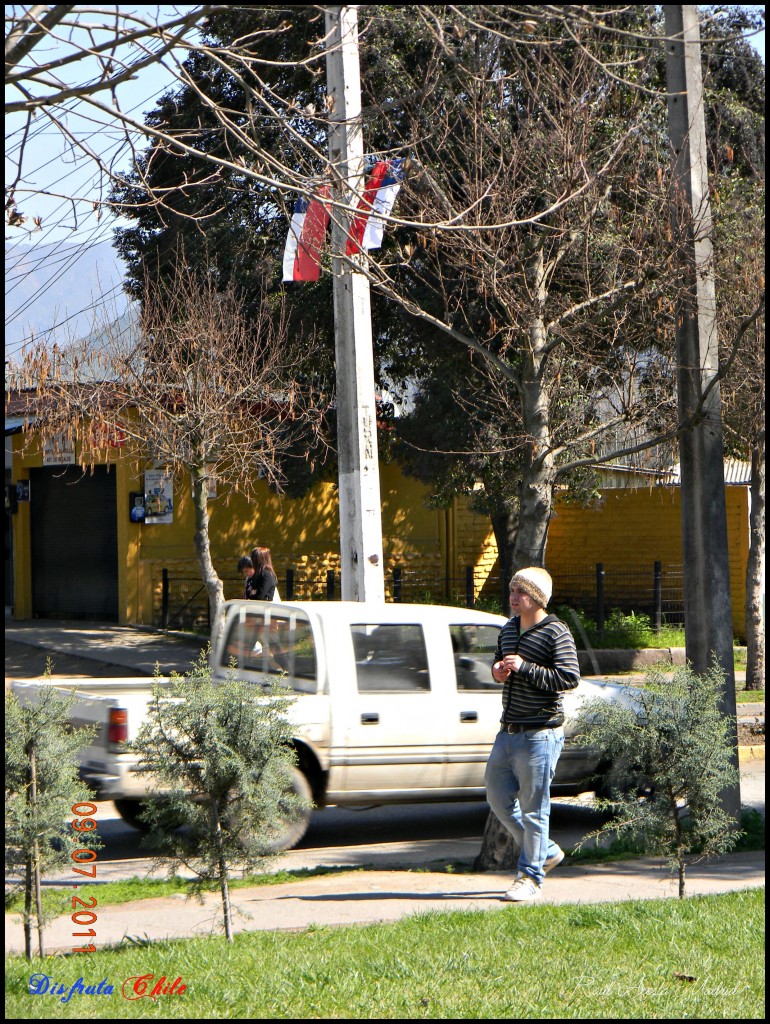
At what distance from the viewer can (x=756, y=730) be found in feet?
44.3

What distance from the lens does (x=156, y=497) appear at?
21.7 m

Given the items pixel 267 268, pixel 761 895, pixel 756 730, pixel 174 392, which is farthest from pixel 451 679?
pixel 267 268

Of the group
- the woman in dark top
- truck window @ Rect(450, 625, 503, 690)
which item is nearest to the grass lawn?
truck window @ Rect(450, 625, 503, 690)

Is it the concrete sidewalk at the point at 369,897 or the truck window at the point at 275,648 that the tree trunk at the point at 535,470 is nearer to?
the truck window at the point at 275,648

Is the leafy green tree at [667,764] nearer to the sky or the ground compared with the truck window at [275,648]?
nearer to the ground

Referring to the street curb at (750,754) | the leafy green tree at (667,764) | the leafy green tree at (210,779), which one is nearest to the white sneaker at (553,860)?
the leafy green tree at (667,764)

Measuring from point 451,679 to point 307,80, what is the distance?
10.9 m

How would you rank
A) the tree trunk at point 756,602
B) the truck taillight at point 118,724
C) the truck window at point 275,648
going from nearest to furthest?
1. the truck taillight at point 118,724
2. the truck window at point 275,648
3. the tree trunk at point 756,602

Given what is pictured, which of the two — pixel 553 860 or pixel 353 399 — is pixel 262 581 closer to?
pixel 353 399

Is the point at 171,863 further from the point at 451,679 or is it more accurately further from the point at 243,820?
the point at 451,679

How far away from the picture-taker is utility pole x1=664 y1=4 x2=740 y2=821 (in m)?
8.58

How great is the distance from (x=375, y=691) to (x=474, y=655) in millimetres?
Answer: 868

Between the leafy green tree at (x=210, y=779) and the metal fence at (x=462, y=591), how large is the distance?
48.3ft

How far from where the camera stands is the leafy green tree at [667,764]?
253 inches
